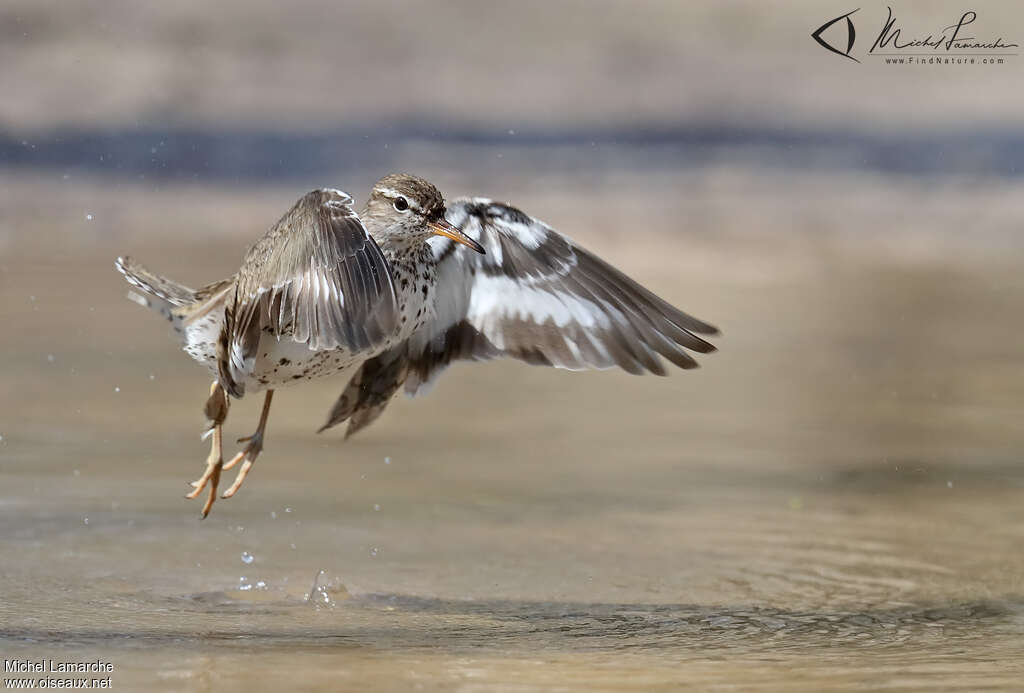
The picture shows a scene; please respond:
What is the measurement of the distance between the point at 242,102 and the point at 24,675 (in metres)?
14.4

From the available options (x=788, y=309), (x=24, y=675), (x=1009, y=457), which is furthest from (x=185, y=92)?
(x=24, y=675)

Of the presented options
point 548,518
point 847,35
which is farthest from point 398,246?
point 847,35

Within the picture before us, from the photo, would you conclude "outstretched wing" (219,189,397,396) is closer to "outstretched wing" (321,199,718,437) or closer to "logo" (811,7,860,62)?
"outstretched wing" (321,199,718,437)

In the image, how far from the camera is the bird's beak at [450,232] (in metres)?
6.75

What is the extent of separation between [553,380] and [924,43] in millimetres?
10796

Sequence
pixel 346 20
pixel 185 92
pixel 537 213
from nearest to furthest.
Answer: pixel 537 213 < pixel 185 92 < pixel 346 20

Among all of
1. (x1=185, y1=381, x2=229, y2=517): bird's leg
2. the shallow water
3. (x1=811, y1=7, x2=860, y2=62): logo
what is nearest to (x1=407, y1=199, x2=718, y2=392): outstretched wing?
(x1=185, y1=381, x2=229, y2=517): bird's leg

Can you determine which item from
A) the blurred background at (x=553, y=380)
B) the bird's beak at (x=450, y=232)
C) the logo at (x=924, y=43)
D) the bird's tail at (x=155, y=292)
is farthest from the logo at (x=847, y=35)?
the bird's beak at (x=450, y=232)

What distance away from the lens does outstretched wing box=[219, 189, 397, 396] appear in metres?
6.03

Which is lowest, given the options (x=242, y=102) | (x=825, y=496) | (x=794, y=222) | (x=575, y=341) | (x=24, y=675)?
(x=24, y=675)

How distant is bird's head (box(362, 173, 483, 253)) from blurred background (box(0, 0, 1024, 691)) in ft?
4.77

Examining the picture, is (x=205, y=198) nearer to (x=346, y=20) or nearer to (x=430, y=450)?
(x=346, y=20)

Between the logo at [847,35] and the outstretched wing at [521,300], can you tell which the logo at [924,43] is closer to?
the logo at [847,35]

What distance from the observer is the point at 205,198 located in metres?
17.3
